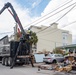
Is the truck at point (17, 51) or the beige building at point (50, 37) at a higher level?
the beige building at point (50, 37)

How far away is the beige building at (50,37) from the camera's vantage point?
47.2 meters

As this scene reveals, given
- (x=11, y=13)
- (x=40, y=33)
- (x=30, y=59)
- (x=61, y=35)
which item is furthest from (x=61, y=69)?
(x=61, y=35)

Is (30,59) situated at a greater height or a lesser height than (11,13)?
lesser

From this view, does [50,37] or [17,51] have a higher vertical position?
[50,37]

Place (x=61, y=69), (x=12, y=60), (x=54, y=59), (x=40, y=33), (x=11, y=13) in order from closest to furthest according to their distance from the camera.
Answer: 1. (x=61, y=69)
2. (x=12, y=60)
3. (x=11, y=13)
4. (x=54, y=59)
5. (x=40, y=33)

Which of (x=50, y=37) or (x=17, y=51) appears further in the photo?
(x=50, y=37)

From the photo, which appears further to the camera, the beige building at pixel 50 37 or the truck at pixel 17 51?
the beige building at pixel 50 37

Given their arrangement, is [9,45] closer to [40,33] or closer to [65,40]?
[40,33]

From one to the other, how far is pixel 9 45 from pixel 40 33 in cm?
2559

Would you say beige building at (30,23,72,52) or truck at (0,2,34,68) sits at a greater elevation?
beige building at (30,23,72,52)

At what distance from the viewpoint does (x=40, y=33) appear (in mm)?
48156

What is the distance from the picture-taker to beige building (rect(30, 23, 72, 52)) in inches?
1857

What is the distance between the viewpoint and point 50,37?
4991cm

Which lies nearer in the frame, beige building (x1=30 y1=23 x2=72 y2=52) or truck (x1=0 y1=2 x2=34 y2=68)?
truck (x1=0 y1=2 x2=34 y2=68)
